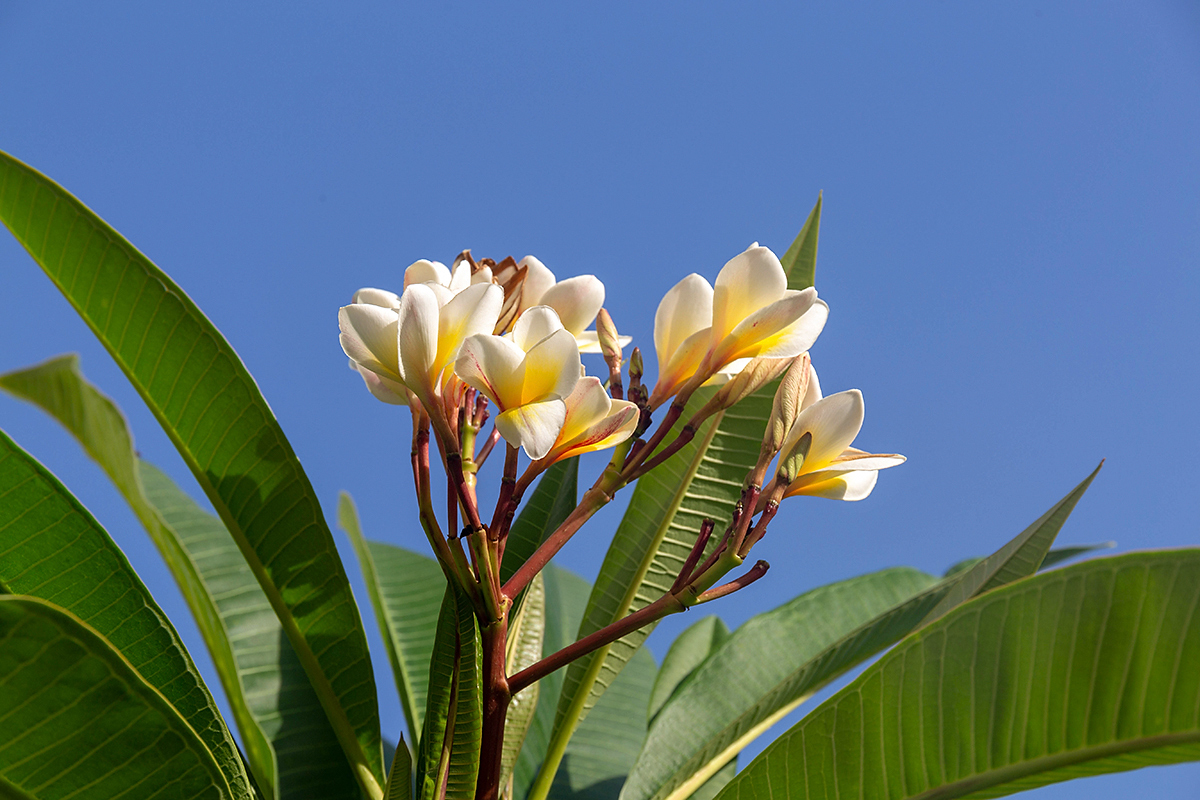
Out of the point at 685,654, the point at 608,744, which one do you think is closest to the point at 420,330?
the point at 608,744

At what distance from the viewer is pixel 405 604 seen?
1.30 m

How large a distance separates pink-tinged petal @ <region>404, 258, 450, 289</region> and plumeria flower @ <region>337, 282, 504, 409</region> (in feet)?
0.34

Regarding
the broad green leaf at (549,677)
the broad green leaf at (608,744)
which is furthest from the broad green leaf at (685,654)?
the broad green leaf at (549,677)

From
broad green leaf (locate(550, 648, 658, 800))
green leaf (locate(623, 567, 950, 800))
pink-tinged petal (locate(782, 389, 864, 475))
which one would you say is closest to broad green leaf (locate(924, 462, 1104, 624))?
green leaf (locate(623, 567, 950, 800))

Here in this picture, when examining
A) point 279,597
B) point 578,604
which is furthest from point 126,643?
point 578,604

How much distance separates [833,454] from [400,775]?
0.46 m

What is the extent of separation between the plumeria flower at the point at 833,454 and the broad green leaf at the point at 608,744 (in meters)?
0.77

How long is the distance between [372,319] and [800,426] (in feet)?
1.20

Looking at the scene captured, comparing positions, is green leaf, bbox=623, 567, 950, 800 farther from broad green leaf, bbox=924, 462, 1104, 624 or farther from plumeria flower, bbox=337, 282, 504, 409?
plumeria flower, bbox=337, 282, 504, 409

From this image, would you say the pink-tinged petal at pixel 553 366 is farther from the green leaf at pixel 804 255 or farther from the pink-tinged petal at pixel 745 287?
the green leaf at pixel 804 255

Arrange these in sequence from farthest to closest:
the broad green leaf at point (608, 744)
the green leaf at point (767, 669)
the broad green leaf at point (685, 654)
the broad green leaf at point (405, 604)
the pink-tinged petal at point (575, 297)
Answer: the broad green leaf at point (685, 654) < the broad green leaf at point (608, 744) < the broad green leaf at point (405, 604) < the green leaf at point (767, 669) < the pink-tinged petal at point (575, 297)

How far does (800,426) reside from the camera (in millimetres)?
705

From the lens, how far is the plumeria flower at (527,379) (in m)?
0.60

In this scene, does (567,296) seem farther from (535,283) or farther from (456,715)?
(456,715)
